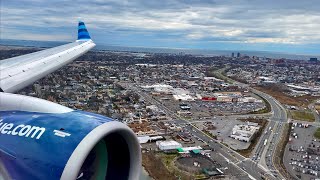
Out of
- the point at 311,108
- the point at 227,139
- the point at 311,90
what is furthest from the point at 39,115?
the point at 311,90

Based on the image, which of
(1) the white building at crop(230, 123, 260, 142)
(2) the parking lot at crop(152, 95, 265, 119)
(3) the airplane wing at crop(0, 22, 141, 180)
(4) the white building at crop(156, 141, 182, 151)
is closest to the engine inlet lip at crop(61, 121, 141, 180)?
(3) the airplane wing at crop(0, 22, 141, 180)

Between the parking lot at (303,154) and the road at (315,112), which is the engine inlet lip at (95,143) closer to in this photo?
the parking lot at (303,154)

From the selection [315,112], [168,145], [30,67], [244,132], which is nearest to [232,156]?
[168,145]

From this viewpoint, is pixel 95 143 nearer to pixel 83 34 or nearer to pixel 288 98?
pixel 83 34

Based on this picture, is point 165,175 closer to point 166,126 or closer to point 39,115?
point 166,126

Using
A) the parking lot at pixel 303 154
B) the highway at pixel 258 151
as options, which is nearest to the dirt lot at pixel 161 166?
the highway at pixel 258 151

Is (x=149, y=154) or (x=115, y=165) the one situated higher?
(x=115, y=165)
